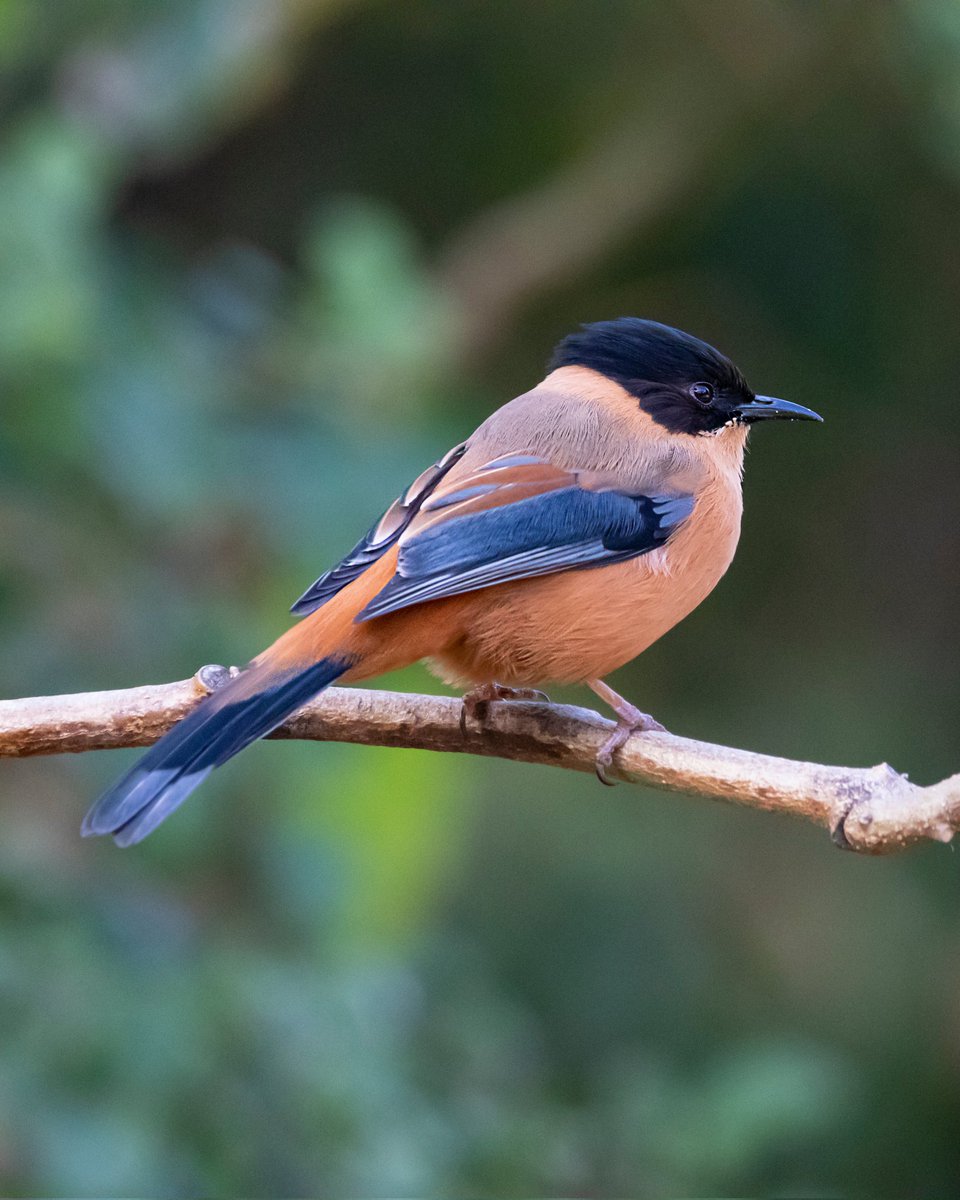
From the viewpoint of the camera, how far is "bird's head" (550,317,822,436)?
4.38 meters

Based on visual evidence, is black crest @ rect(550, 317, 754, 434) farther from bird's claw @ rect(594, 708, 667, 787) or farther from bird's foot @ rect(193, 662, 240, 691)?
bird's foot @ rect(193, 662, 240, 691)

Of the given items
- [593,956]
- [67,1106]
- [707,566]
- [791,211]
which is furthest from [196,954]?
[791,211]

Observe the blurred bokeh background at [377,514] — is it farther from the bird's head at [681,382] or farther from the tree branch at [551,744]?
the tree branch at [551,744]

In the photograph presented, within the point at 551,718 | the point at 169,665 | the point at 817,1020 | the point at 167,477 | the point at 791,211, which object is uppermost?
the point at 791,211

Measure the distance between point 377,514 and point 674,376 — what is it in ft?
3.52

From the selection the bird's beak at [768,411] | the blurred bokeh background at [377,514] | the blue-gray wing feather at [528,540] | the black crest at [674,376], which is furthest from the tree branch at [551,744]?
the blurred bokeh background at [377,514]

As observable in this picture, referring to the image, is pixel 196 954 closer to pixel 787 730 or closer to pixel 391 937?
pixel 391 937

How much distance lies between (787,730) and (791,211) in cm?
231

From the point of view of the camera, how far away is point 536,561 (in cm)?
382

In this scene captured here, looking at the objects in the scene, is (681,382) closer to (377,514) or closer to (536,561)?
(536,561)

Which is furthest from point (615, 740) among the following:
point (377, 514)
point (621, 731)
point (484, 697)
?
point (377, 514)

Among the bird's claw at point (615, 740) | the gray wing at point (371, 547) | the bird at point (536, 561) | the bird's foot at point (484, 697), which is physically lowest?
the bird's claw at point (615, 740)

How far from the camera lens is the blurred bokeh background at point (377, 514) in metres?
4.55

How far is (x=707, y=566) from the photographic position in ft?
13.4
